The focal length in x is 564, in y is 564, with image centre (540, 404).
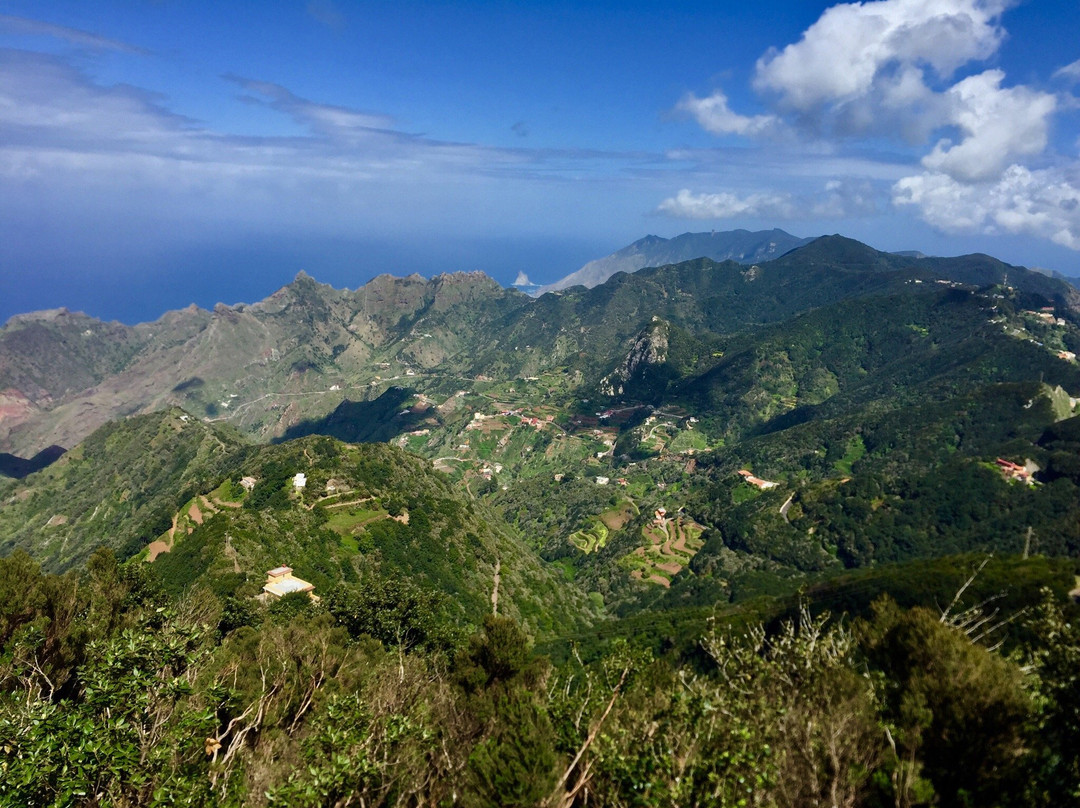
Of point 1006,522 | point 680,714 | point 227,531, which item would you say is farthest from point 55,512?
point 1006,522

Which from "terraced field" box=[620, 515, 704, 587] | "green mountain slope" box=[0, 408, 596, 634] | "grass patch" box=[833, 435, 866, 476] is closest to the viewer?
"green mountain slope" box=[0, 408, 596, 634]

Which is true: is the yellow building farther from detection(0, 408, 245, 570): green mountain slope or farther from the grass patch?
the grass patch

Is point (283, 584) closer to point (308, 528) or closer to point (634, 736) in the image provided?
point (308, 528)

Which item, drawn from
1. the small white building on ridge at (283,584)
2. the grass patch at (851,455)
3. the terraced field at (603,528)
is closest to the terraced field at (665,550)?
the terraced field at (603,528)

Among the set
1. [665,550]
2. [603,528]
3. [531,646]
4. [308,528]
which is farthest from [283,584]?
[603,528]

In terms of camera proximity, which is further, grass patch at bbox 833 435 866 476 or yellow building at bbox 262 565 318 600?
grass patch at bbox 833 435 866 476

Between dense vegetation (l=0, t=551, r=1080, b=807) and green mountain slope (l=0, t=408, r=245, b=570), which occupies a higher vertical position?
dense vegetation (l=0, t=551, r=1080, b=807)

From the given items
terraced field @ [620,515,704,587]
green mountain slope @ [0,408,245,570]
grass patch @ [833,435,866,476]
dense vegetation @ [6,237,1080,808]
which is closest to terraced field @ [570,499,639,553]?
dense vegetation @ [6,237,1080,808]

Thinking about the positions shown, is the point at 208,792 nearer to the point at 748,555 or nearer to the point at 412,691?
the point at 412,691

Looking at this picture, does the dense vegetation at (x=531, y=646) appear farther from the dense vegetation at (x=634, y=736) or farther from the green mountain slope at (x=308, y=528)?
the green mountain slope at (x=308, y=528)
